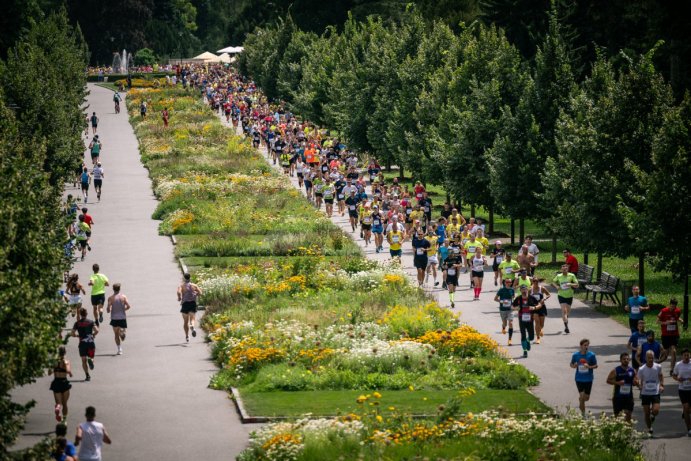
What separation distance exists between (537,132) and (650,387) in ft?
69.8

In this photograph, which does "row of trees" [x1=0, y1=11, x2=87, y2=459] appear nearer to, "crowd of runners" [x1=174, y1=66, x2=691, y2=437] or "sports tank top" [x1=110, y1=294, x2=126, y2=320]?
"sports tank top" [x1=110, y1=294, x2=126, y2=320]

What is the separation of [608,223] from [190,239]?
16487 millimetres

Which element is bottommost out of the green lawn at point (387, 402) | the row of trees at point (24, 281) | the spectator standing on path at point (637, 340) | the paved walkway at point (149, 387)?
the paved walkway at point (149, 387)

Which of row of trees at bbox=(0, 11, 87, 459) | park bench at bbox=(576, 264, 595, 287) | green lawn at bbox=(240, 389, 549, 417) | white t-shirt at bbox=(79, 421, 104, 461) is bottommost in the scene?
green lawn at bbox=(240, 389, 549, 417)

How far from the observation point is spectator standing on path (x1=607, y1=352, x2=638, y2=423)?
941 inches

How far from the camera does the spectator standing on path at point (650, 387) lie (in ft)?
78.7

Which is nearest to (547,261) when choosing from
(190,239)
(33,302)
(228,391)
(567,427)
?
(190,239)

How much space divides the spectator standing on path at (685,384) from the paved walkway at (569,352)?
26 centimetres

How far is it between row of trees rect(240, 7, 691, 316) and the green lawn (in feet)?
21.1

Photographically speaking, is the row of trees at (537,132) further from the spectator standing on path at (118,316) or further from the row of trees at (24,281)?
the row of trees at (24,281)

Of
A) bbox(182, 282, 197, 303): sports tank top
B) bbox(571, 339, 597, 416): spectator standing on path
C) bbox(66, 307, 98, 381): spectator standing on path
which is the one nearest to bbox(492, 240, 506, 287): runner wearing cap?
bbox(182, 282, 197, 303): sports tank top

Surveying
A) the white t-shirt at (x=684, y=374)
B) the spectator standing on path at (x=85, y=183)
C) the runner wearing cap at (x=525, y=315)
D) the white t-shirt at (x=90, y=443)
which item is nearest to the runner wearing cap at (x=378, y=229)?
the runner wearing cap at (x=525, y=315)

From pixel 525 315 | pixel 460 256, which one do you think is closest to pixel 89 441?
pixel 525 315

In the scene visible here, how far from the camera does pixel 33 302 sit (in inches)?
814
